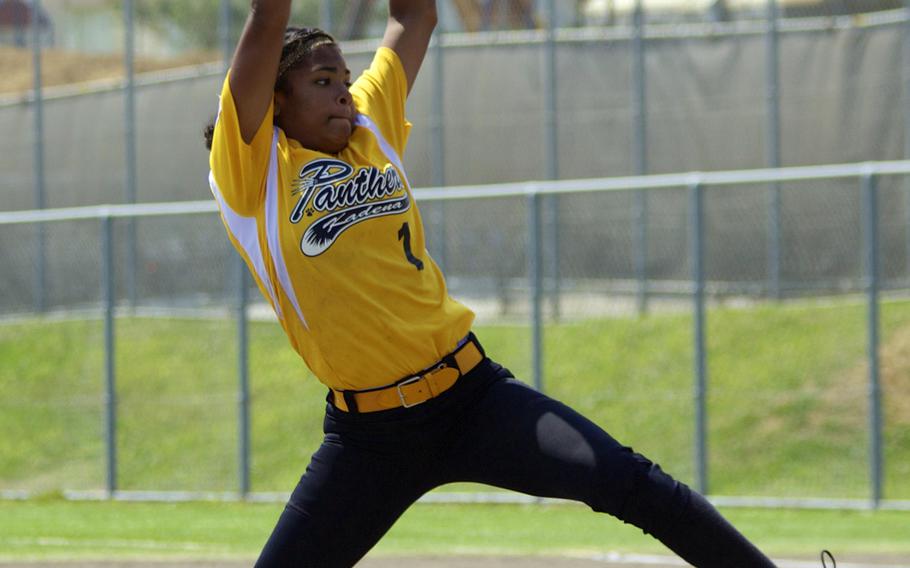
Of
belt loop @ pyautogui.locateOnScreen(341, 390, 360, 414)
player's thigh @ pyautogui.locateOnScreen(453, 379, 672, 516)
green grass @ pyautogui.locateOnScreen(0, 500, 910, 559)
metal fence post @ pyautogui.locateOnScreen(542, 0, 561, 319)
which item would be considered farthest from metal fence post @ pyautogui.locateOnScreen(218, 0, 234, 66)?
player's thigh @ pyautogui.locateOnScreen(453, 379, 672, 516)

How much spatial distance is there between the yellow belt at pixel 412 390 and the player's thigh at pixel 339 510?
0.44ft

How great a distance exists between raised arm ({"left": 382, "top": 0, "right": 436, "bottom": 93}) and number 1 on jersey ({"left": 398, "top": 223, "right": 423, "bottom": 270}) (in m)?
0.70

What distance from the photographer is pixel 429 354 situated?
4395mm

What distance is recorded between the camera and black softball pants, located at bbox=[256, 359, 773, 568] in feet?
13.7

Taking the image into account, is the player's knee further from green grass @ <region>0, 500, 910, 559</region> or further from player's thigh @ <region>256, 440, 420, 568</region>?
green grass @ <region>0, 500, 910, 559</region>

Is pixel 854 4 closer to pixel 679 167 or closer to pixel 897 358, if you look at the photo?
pixel 679 167

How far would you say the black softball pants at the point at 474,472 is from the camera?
4176 mm

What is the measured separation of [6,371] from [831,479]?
8.02 m

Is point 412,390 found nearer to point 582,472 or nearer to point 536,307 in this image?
point 582,472

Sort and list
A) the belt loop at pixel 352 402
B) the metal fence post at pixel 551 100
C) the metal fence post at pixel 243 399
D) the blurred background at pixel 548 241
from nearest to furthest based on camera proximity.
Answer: the belt loop at pixel 352 402 → the blurred background at pixel 548 241 → the metal fence post at pixel 243 399 → the metal fence post at pixel 551 100

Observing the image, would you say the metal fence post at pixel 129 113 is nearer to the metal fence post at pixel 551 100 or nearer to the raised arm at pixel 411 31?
the metal fence post at pixel 551 100

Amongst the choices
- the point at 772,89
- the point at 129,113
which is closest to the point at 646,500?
the point at 772,89

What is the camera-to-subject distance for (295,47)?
4500 mm

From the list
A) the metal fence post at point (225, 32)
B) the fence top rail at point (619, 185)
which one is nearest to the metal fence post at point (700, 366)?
the fence top rail at point (619, 185)
